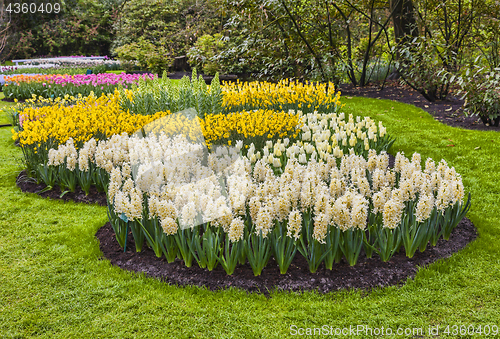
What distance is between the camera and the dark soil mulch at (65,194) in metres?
4.92

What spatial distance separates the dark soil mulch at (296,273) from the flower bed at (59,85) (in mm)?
8669

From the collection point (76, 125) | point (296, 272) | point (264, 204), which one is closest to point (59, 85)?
point (76, 125)

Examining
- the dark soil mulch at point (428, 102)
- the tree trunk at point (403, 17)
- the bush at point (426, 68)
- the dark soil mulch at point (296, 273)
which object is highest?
the tree trunk at point (403, 17)

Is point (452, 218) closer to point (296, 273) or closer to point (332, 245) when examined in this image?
point (332, 245)

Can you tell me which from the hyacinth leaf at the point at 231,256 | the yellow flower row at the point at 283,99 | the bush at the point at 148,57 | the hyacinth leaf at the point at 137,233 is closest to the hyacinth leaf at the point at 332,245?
the hyacinth leaf at the point at 231,256

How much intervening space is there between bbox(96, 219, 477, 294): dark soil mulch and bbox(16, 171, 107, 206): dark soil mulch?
1609mm

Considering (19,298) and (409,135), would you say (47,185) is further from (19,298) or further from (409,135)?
(409,135)

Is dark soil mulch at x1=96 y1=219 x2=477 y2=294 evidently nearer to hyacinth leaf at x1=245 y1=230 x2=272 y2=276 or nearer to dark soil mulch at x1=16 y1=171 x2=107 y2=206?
hyacinth leaf at x1=245 y1=230 x2=272 y2=276

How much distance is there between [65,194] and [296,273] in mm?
3412

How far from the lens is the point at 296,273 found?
10.3 ft

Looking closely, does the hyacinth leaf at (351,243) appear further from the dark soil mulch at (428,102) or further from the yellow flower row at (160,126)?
the dark soil mulch at (428,102)

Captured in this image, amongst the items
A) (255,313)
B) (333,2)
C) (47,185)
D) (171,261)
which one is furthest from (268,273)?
(333,2)

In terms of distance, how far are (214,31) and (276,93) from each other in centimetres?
1379

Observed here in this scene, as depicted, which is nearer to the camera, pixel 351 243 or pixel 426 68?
pixel 351 243
